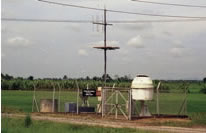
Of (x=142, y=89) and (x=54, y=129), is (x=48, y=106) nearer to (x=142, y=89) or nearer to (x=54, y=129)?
(x=142, y=89)

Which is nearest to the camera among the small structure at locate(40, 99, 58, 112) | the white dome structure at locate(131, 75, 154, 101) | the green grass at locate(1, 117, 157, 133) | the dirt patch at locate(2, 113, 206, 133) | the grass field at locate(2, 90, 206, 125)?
the green grass at locate(1, 117, 157, 133)

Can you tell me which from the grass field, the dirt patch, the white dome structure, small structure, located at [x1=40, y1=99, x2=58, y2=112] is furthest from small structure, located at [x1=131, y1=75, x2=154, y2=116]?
small structure, located at [x1=40, y1=99, x2=58, y2=112]

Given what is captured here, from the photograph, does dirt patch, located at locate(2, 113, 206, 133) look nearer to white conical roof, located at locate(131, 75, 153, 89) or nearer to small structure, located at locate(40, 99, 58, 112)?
small structure, located at locate(40, 99, 58, 112)

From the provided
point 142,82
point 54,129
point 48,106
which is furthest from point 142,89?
point 54,129

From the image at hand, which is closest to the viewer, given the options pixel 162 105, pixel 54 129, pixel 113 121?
pixel 54 129

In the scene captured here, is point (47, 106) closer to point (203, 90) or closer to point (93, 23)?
point (93, 23)

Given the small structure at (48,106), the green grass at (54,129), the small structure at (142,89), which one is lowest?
the green grass at (54,129)

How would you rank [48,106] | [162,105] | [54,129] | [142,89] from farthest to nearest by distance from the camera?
[162,105], [48,106], [142,89], [54,129]

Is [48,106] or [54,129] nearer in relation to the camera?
[54,129]

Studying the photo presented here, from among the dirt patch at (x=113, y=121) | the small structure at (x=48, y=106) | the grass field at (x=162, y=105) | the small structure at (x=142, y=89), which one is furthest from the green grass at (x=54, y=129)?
the small structure at (x=48, y=106)

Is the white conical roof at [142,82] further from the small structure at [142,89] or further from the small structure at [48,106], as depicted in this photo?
the small structure at [48,106]

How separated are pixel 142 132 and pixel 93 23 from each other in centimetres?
1383

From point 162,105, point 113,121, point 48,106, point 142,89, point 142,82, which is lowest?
point 113,121

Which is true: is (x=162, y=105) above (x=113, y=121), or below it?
above
